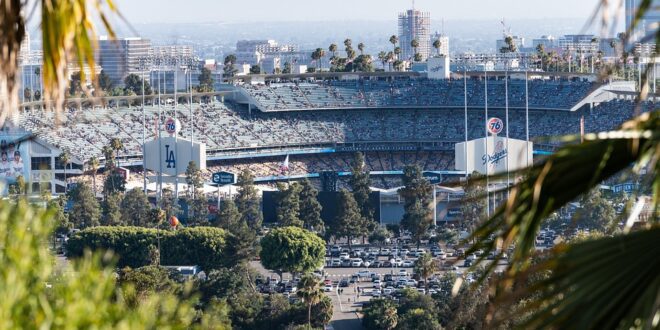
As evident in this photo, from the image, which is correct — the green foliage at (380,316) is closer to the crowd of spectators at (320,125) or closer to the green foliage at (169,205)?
the green foliage at (169,205)

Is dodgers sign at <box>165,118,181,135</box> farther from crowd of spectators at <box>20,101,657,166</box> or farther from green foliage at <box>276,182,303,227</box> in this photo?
green foliage at <box>276,182,303,227</box>

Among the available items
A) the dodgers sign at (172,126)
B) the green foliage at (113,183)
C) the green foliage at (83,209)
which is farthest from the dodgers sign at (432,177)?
the green foliage at (83,209)

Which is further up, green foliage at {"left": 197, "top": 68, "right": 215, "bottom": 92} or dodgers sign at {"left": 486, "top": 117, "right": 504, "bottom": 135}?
green foliage at {"left": 197, "top": 68, "right": 215, "bottom": 92}

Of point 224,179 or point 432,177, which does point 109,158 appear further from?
point 432,177

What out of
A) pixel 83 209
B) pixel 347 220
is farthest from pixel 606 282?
pixel 83 209

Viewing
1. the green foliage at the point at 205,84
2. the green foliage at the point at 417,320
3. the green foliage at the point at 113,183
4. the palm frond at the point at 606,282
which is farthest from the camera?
the green foliage at the point at 205,84

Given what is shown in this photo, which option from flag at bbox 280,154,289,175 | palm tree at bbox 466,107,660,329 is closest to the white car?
flag at bbox 280,154,289,175

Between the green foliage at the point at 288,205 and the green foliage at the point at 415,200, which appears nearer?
the green foliage at the point at 415,200
